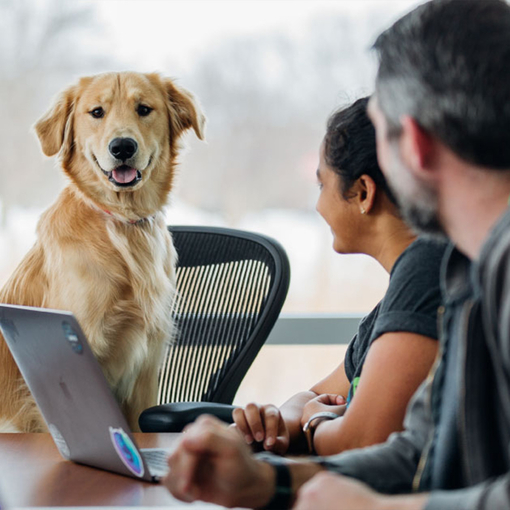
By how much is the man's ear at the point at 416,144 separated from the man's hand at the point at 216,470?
12.9 inches

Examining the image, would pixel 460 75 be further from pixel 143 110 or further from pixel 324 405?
pixel 143 110

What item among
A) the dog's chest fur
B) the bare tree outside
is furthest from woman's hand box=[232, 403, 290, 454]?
the bare tree outside

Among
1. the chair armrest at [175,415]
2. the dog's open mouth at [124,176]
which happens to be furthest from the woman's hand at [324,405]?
the dog's open mouth at [124,176]

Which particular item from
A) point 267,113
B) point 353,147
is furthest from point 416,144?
point 267,113

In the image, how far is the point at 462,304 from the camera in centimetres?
73

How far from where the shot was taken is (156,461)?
1.10 m

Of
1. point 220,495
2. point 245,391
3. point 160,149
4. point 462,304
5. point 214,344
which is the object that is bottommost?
point 245,391

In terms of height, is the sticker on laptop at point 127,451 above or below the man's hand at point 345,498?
below

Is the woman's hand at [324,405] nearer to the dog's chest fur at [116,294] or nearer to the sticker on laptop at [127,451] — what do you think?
the sticker on laptop at [127,451]

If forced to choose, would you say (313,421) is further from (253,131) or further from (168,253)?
(253,131)

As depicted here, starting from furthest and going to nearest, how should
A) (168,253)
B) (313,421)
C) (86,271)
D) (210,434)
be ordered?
(168,253)
(86,271)
(313,421)
(210,434)

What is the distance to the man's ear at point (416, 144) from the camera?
68cm

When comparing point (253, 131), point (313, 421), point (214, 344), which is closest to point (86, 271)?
point (214, 344)

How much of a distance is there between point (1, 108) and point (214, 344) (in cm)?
125
